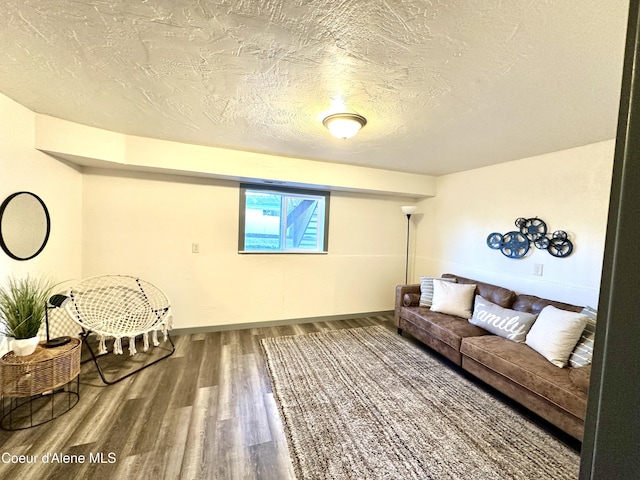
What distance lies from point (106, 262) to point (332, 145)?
291 centimetres

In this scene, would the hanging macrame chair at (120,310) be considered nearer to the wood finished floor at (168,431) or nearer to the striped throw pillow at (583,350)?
the wood finished floor at (168,431)

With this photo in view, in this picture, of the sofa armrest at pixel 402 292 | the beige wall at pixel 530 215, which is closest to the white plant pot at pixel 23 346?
the sofa armrest at pixel 402 292

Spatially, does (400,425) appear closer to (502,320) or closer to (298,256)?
(502,320)

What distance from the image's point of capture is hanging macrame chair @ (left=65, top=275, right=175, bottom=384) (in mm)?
2518

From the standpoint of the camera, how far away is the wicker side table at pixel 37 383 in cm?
174

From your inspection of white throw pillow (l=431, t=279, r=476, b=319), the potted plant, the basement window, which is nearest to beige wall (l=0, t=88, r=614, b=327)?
the basement window

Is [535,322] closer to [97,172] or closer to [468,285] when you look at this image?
[468,285]

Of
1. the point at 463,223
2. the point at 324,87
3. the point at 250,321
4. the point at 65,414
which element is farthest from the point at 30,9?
the point at 463,223

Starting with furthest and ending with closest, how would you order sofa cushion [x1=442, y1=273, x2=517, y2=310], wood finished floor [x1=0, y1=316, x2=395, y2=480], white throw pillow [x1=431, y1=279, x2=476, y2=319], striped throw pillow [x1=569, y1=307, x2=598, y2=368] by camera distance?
white throw pillow [x1=431, y1=279, x2=476, y2=319], sofa cushion [x1=442, y1=273, x2=517, y2=310], striped throw pillow [x1=569, y1=307, x2=598, y2=368], wood finished floor [x1=0, y1=316, x2=395, y2=480]

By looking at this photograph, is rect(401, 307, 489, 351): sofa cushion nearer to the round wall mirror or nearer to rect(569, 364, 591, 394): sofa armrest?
rect(569, 364, 591, 394): sofa armrest

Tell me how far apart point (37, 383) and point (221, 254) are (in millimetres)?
1995

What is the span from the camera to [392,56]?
4.52ft

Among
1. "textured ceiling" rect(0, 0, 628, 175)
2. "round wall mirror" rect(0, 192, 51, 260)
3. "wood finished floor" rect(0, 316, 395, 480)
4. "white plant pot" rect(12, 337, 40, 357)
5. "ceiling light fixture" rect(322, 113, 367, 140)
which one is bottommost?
"wood finished floor" rect(0, 316, 395, 480)

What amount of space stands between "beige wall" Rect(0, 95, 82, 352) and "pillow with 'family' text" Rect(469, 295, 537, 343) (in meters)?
4.15
